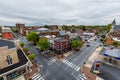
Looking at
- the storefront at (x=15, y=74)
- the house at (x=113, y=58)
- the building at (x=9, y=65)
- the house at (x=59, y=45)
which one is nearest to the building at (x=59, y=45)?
the house at (x=59, y=45)

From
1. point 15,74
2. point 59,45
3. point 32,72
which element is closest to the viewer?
point 15,74

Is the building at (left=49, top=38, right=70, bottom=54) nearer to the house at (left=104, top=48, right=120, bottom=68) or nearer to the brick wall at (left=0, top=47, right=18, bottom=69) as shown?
the house at (left=104, top=48, right=120, bottom=68)

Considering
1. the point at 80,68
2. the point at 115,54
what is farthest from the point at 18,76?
the point at 115,54

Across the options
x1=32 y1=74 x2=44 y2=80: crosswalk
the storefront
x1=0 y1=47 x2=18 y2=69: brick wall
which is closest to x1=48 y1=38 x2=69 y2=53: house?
x1=32 y1=74 x2=44 y2=80: crosswalk

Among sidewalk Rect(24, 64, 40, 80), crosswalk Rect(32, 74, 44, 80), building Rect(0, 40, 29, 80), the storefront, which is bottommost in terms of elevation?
crosswalk Rect(32, 74, 44, 80)

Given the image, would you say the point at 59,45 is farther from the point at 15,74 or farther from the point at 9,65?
the point at 9,65

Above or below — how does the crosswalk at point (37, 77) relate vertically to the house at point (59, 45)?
below

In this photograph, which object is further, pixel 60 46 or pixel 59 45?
pixel 60 46

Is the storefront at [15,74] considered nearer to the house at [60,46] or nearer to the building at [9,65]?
the building at [9,65]

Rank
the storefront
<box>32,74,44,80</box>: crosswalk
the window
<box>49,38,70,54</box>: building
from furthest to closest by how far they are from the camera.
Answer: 1. <box>49,38,70,54</box>: building
2. <box>32,74,44,80</box>: crosswalk
3. the window
4. the storefront

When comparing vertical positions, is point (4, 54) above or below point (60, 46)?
above

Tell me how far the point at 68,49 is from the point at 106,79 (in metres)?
32.6

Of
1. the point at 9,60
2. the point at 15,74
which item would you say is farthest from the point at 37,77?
the point at 9,60

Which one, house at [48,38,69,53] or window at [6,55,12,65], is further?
house at [48,38,69,53]
